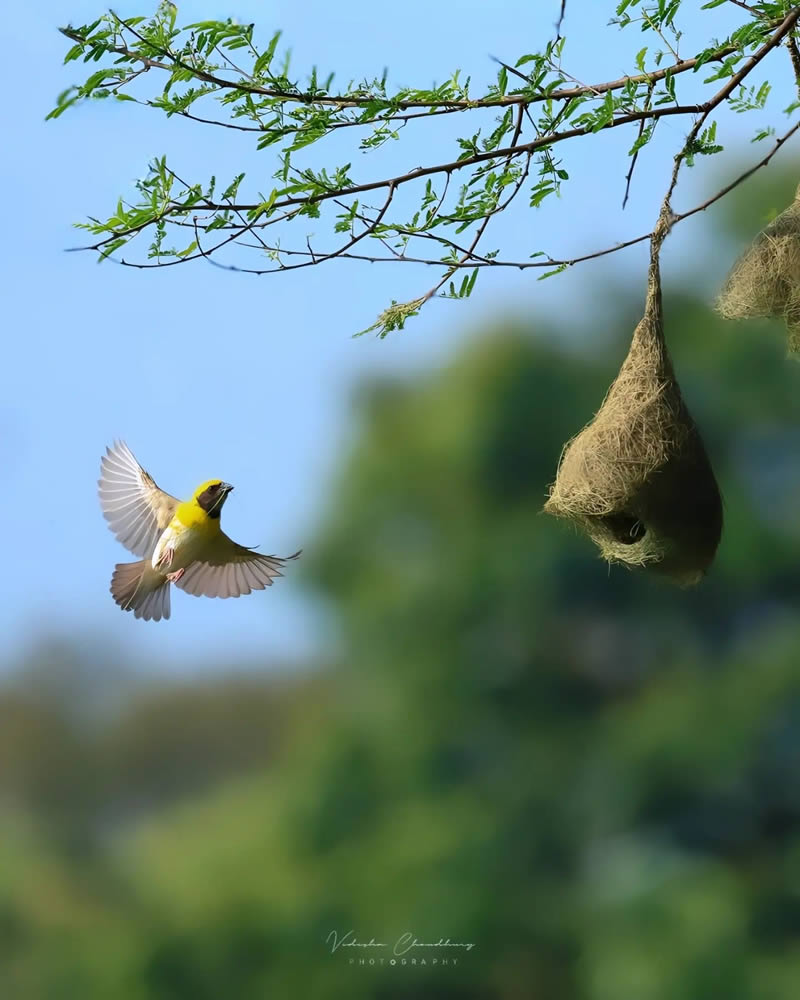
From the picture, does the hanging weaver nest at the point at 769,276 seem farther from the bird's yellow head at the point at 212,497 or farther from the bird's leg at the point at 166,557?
the bird's leg at the point at 166,557

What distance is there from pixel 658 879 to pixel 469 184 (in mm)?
8017

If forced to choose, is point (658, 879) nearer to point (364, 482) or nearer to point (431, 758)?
point (431, 758)

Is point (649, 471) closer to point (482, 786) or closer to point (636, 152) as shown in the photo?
point (636, 152)

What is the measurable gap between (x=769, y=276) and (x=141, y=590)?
1213mm

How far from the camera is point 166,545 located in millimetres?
2209

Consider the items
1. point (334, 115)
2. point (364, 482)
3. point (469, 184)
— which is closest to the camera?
point (334, 115)

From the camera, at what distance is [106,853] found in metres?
9.18

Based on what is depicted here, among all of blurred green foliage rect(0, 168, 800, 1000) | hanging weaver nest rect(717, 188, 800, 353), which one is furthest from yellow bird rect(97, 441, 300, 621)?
blurred green foliage rect(0, 168, 800, 1000)

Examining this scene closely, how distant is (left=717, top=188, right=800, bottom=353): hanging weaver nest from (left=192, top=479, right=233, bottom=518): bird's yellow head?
98cm

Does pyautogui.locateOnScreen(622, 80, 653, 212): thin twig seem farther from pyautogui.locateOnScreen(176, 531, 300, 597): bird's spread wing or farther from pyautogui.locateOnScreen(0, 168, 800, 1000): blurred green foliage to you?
pyautogui.locateOnScreen(0, 168, 800, 1000): blurred green foliage

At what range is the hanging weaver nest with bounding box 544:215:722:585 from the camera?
7.34ft

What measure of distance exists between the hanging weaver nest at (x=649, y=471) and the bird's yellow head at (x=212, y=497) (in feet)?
1.83

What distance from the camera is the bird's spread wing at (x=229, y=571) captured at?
88.7 inches

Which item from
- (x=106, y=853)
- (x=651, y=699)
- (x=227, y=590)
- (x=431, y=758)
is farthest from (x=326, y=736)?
(x=227, y=590)
